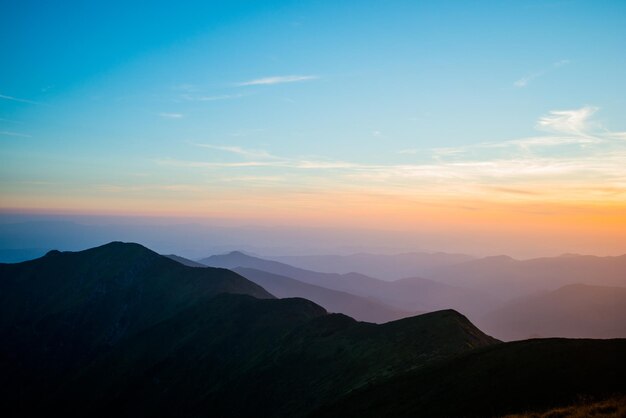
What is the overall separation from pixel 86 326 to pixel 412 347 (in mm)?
177180

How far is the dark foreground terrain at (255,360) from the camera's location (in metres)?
37.6

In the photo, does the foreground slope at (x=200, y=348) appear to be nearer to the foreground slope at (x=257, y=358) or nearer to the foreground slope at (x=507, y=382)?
the foreground slope at (x=257, y=358)

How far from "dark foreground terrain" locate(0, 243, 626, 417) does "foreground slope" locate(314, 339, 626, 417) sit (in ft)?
0.61

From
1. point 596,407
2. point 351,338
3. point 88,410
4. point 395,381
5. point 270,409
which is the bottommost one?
point 88,410

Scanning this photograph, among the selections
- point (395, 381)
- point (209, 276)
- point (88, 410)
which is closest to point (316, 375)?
point (395, 381)

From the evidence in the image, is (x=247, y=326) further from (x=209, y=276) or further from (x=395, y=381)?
(x=395, y=381)

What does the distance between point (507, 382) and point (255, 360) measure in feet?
265

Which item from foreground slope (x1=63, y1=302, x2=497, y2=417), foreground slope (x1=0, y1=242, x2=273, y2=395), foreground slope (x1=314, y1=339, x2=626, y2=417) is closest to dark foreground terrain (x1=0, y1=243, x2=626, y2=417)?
foreground slope (x1=314, y1=339, x2=626, y2=417)

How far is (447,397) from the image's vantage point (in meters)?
39.1

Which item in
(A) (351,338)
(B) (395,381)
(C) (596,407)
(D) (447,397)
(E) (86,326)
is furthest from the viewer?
(E) (86,326)

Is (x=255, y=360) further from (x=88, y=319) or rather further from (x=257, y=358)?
(x=88, y=319)

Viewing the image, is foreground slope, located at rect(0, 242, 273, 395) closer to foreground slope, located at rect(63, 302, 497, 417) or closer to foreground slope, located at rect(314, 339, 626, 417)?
foreground slope, located at rect(63, 302, 497, 417)

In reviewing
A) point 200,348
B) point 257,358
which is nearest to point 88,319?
point 200,348

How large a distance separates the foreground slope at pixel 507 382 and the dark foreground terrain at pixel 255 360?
0.61 feet
